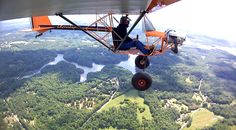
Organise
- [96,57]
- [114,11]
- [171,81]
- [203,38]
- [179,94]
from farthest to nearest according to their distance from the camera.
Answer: [203,38] → [96,57] → [171,81] → [179,94] → [114,11]

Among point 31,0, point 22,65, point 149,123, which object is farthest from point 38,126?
point 31,0

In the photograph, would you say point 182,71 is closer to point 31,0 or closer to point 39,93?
point 39,93

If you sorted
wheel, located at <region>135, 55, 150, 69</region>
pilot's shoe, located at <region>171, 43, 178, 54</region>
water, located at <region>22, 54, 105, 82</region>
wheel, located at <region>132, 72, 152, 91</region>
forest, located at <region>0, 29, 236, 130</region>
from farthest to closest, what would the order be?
water, located at <region>22, 54, 105, 82</region> < forest, located at <region>0, 29, 236, 130</region> < wheel, located at <region>135, 55, 150, 69</region> < pilot's shoe, located at <region>171, 43, 178, 54</region> < wheel, located at <region>132, 72, 152, 91</region>

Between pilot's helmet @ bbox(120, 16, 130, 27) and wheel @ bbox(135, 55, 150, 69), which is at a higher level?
pilot's helmet @ bbox(120, 16, 130, 27)

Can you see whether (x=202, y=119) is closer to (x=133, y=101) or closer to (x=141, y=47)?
(x=133, y=101)

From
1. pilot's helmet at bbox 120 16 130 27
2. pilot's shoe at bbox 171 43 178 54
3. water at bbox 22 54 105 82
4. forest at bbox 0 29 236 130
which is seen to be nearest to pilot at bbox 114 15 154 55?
pilot's helmet at bbox 120 16 130 27

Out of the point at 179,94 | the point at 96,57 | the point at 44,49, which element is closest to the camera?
the point at 179,94

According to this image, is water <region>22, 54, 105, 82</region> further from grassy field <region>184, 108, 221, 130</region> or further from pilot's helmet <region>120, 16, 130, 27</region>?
pilot's helmet <region>120, 16, 130, 27</region>

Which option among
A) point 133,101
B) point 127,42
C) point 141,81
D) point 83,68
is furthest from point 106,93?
point 141,81
